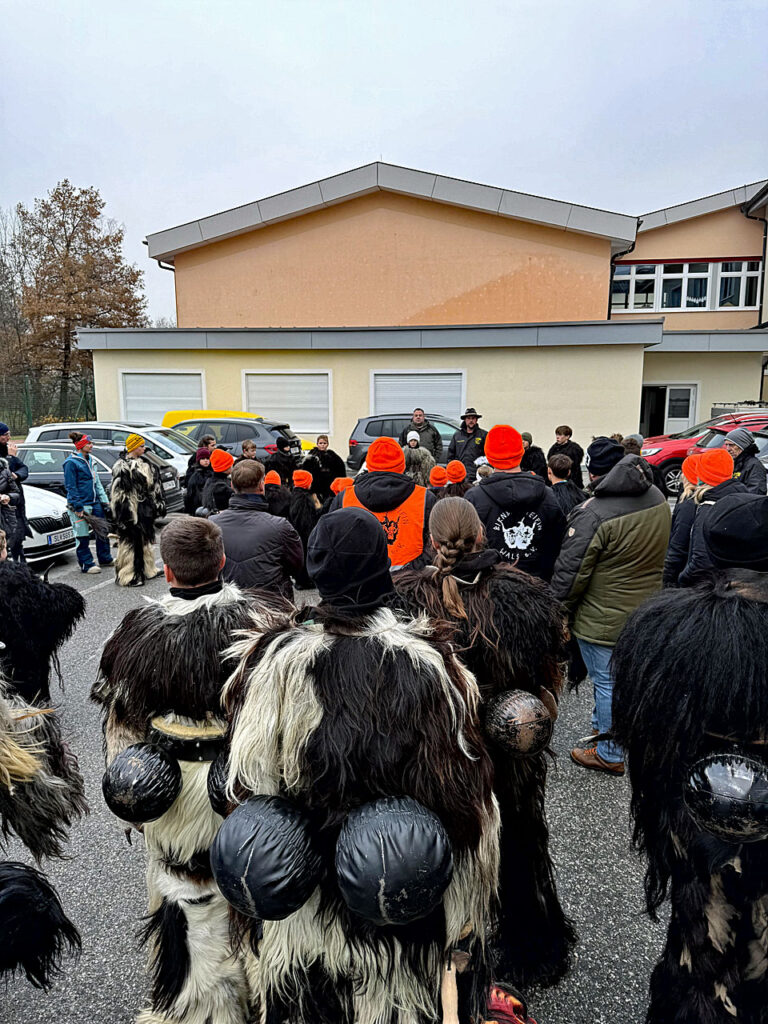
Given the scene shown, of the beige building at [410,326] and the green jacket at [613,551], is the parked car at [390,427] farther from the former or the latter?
the green jacket at [613,551]

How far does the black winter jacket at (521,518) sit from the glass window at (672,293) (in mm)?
23243

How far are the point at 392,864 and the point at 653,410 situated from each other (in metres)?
23.2

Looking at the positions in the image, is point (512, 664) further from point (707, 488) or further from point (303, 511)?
point (303, 511)

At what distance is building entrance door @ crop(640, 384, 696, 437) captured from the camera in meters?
21.3

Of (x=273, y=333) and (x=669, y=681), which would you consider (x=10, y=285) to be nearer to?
(x=273, y=333)

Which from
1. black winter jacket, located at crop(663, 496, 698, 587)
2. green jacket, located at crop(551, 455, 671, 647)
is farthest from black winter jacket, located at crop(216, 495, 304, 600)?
black winter jacket, located at crop(663, 496, 698, 587)

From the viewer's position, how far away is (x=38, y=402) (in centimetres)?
2823

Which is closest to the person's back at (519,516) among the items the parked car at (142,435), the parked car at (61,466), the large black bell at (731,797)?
the large black bell at (731,797)

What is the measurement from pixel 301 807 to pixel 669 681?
1.13m

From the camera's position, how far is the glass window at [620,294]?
24172 mm

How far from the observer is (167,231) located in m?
20.4

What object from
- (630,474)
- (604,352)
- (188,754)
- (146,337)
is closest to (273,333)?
(146,337)

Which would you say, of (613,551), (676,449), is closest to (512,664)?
(613,551)

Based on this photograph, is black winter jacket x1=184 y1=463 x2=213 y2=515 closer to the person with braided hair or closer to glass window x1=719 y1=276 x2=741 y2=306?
the person with braided hair
